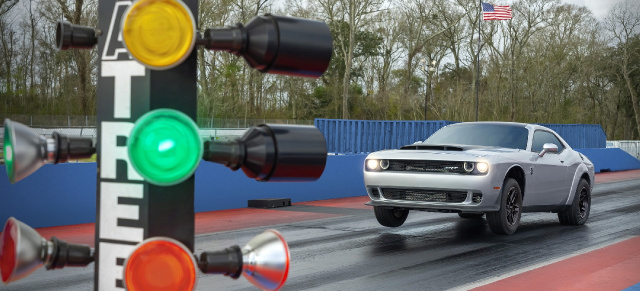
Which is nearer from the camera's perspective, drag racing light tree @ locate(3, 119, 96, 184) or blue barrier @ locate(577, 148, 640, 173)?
drag racing light tree @ locate(3, 119, 96, 184)

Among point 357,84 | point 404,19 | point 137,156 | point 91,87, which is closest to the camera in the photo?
point 137,156

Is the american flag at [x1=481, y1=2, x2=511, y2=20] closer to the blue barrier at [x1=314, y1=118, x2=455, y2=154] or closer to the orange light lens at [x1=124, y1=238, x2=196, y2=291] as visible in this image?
the blue barrier at [x1=314, y1=118, x2=455, y2=154]

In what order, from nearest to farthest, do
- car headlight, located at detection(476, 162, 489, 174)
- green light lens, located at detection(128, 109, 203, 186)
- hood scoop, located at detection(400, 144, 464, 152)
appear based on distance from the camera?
1. green light lens, located at detection(128, 109, 203, 186)
2. car headlight, located at detection(476, 162, 489, 174)
3. hood scoop, located at detection(400, 144, 464, 152)

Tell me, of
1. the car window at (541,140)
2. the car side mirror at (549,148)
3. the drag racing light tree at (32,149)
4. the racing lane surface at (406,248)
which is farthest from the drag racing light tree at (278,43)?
the car window at (541,140)

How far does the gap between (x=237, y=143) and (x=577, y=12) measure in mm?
70752

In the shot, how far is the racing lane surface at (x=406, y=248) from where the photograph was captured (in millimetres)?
7703

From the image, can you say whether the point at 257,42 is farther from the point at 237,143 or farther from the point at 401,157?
the point at 401,157

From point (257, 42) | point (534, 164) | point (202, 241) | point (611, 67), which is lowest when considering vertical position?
point (202, 241)

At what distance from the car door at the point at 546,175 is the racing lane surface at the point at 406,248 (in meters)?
0.54

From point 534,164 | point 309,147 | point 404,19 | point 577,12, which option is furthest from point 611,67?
point 309,147

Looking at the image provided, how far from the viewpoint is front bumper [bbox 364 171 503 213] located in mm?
10438

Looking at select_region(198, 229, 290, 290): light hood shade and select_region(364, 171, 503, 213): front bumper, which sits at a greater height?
select_region(198, 229, 290, 290): light hood shade

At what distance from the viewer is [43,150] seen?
1.69m

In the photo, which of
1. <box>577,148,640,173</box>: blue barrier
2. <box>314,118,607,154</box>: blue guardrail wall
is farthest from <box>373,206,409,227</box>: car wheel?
<box>577,148,640,173</box>: blue barrier
